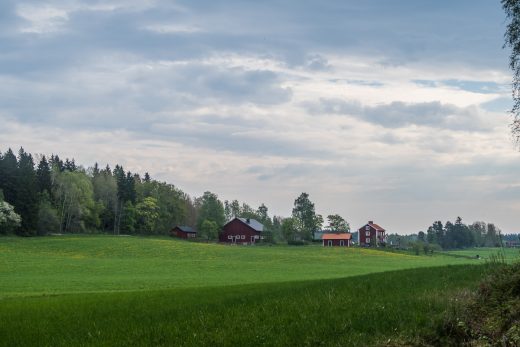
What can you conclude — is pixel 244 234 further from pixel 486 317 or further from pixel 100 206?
pixel 486 317

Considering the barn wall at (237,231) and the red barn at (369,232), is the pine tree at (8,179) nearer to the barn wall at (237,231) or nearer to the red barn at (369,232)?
the barn wall at (237,231)

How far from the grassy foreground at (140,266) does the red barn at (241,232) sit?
4514cm

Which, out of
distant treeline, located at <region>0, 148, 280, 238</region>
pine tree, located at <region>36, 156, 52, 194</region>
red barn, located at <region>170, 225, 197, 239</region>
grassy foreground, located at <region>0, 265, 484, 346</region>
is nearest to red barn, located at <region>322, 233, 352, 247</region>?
distant treeline, located at <region>0, 148, 280, 238</region>

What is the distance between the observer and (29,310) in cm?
1819

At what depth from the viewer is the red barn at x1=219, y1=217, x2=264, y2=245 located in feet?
500

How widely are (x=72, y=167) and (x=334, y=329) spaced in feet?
606

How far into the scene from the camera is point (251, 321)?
1260 centimetres

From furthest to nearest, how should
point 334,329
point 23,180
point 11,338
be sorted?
point 23,180
point 11,338
point 334,329

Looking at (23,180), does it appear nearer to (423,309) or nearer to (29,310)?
(29,310)

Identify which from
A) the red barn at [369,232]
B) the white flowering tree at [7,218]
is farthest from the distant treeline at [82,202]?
the red barn at [369,232]

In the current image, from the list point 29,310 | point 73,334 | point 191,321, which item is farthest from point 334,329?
point 29,310

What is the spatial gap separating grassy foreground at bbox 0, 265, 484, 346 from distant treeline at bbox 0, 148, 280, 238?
8373cm

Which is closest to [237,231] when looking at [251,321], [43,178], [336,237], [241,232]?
[241,232]

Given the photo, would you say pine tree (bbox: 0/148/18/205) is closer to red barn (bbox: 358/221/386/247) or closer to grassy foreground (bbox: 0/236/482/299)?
grassy foreground (bbox: 0/236/482/299)
